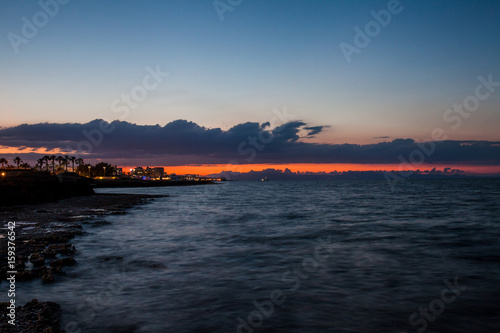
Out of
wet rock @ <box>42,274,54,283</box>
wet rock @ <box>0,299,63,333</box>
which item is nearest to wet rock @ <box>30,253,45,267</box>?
wet rock @ <box>42,274,54,283</box>

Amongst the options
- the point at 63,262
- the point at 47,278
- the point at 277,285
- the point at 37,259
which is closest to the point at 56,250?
the point at 37,259

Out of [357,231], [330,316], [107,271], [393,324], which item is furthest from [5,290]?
[357,231]

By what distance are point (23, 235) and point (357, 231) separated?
23.6 metres

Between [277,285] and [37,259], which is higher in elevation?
[37,259]

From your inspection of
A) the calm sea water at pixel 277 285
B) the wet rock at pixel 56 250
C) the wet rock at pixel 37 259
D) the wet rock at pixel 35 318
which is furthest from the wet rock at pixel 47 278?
the wet rock at pixel 56 250

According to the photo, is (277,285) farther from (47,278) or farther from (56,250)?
(56,250)

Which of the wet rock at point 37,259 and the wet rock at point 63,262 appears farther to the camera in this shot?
the wet rock at point 63,262

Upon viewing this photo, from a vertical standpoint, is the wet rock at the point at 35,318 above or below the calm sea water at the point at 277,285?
above

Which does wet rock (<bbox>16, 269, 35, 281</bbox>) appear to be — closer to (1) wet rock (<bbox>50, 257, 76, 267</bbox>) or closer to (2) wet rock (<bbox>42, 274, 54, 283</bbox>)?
(2) wet rock (<bbox>42, 274, 54, 283</bbox>)

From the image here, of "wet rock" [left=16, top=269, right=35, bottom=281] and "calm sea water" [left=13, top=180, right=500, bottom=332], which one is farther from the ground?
"wet rock" [left=16, top=269, right=35, bottom=281]

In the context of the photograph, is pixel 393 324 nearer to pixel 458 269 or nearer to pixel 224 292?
pixel 224 292

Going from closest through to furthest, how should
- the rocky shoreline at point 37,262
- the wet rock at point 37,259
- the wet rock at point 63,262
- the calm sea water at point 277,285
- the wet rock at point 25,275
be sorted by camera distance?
the rocky shoreline at point 37,262 < the calm sea water at point 277,285 < the wet rock at point 25,275 < the wet rock at point 37,259 < the wet rock at point 63,262

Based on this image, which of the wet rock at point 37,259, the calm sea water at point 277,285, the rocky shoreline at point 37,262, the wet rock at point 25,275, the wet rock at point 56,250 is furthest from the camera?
the wet rock at point 56,250

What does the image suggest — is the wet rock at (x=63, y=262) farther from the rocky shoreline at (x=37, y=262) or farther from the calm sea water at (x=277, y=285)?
the calm sea water at (x=277, y=285)
